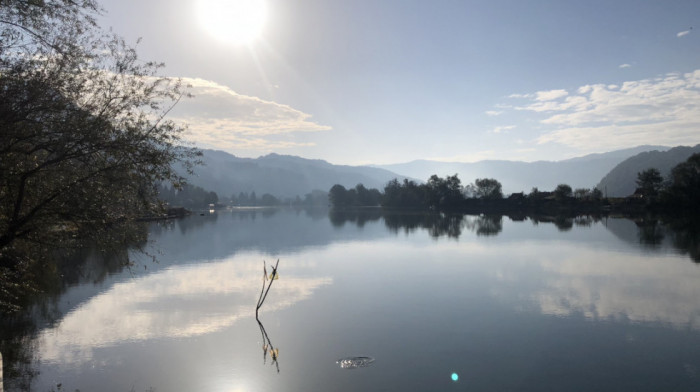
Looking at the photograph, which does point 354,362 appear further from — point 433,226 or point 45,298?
point 433,226

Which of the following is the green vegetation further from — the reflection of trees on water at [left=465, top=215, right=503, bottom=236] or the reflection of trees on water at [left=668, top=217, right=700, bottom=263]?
the reflection of trees on water at [left=465, top=215, right=503, bottom=236]

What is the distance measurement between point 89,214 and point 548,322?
2180 cm

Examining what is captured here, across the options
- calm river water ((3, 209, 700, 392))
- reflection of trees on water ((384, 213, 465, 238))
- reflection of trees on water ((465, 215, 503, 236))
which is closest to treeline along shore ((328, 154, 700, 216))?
reflection of trees on water ((465, 215, 503, 236))

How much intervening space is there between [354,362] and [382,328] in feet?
16.2

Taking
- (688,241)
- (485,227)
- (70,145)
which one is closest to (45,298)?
(70,145)

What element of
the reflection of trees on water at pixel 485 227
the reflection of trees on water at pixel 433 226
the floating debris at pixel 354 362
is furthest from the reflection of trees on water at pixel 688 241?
the floating debris at pixel 354 362

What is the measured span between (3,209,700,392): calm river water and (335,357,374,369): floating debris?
0.79 ft

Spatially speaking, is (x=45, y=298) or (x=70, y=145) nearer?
(x=70, y=145)

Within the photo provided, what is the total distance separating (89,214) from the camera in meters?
14.5

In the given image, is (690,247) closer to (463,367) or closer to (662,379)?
(662,379)

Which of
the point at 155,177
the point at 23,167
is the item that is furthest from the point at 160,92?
the point at 23,167

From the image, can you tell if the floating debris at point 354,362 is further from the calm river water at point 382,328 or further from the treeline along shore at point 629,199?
the treeline along shore at point 629,199

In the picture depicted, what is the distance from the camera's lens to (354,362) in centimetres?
1706

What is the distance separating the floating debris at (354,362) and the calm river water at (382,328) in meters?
0.24
